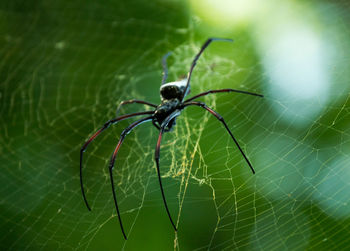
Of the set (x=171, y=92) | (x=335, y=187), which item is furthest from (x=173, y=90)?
(x=335, y=187)

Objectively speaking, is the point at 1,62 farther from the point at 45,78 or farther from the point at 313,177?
the point at 313,177

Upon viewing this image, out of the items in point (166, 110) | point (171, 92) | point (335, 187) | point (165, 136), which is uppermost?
point (171, 92)

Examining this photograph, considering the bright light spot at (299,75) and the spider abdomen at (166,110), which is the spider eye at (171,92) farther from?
the bright light spot at (299,75)

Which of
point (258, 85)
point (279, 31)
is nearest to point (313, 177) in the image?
point (258, 85)

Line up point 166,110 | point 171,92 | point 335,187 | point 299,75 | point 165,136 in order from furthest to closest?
point 165,136
point 299,75
point 171,92
point 166,110
point 335,187

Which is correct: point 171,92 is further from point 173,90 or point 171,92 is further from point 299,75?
point 299,75
